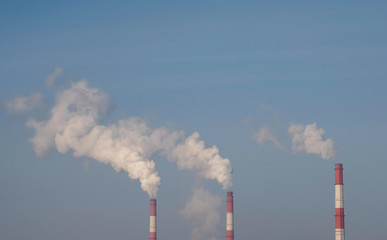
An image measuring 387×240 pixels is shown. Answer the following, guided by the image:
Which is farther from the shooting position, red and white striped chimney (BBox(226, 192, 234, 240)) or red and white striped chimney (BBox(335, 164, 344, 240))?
red and white striped chimney (BBox(226, 192, 234, 240))

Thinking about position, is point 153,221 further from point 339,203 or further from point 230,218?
point 339,203

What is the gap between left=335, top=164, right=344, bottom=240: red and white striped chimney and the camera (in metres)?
61.3

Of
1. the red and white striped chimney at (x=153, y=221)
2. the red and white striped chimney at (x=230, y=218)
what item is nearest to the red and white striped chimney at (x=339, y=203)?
the red and white striped chimney at (x=230, y=218)

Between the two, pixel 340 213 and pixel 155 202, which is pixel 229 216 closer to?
pixel 155 202

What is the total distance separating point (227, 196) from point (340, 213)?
1382cm

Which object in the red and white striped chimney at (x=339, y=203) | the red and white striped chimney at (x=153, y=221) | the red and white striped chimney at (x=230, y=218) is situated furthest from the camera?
the red and white striped chimney at (x=230, y=218)

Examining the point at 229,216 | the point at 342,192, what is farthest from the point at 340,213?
the point at 229,216

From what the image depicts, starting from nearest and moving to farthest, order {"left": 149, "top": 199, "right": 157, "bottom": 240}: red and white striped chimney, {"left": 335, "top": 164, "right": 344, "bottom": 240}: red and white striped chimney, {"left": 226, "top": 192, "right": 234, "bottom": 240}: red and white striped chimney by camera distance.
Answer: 1. {"left": 335, "top": 164, "right": 344, "bottom": 240}: red and white striped chimney
2. {"left": 149, "top": 199, "right": 157, "bottom": 240}: red and white striped chimney
3. {"left": 226, "top": 192, "right": 234, "bottom": 240}: red and white striped chimney

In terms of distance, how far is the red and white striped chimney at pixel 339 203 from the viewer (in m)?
61.3

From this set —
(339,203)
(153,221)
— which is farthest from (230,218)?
(339,203)

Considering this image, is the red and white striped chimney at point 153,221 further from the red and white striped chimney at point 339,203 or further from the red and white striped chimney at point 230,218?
the red and white striped chimney at point 339,203

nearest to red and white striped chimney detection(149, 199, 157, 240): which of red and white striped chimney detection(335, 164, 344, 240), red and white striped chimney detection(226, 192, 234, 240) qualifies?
red and white striped chimney detection(226, 192, 234, 240)

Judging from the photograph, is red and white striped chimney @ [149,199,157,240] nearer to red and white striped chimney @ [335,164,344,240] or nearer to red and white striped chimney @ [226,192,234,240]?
red and white striped chimney @ [226,192,234,240]

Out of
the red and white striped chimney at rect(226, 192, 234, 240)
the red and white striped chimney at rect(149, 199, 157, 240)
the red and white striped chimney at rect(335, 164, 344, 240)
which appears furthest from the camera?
the red and white striped chimney at rect(226, 192, 234, 240)
